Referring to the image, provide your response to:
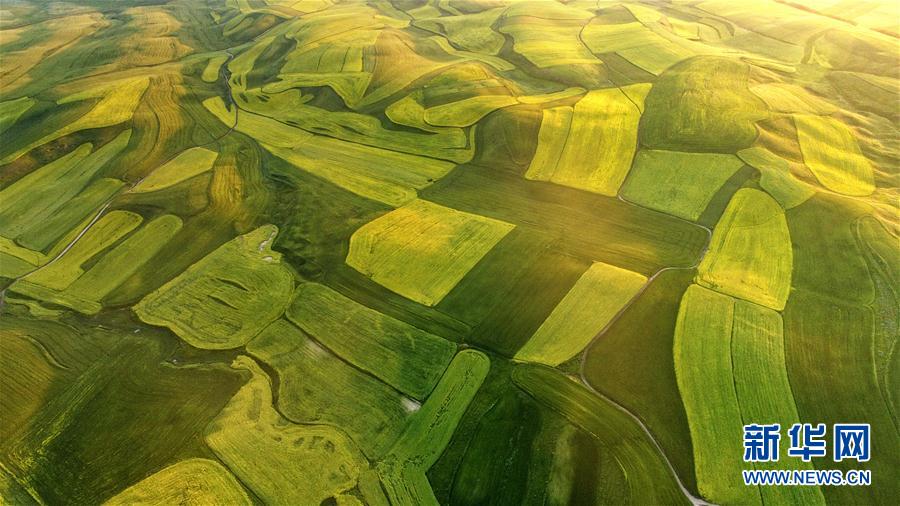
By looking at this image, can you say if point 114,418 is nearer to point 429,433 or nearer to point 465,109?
point 429,433

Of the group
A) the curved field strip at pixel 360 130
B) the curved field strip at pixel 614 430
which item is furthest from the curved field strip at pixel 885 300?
the curved field strip at pixel 360 130

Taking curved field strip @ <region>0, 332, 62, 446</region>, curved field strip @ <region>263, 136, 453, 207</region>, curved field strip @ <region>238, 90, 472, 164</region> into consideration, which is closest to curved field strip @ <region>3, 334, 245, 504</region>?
curved field strip @ <region>0, 332, 62, 446</region>

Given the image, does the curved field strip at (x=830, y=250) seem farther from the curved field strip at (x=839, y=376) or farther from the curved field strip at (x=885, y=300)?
the curved field strip at (x=839, y=376)

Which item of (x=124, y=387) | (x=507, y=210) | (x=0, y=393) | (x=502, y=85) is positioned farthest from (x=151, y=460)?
(x=502, y=85)

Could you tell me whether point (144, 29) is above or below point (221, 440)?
above

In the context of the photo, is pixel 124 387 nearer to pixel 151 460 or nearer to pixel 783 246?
pixel 151 460

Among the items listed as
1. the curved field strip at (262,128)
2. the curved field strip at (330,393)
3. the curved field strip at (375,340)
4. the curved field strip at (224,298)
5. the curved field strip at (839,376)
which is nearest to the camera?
the curved field strip at (839,376)
